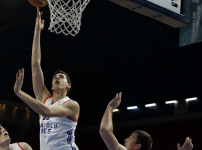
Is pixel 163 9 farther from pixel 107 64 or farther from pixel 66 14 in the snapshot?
pixel 107 64

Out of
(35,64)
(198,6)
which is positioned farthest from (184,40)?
(35,64)

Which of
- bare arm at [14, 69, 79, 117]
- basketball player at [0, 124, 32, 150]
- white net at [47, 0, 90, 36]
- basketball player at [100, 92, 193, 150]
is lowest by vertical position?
basketball player at [0, 124, 32, 150]

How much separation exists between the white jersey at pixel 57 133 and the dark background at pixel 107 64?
271 inches

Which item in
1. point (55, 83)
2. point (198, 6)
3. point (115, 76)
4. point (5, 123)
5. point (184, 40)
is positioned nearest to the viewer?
point (55, 83)

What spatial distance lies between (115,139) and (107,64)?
37.4 feet

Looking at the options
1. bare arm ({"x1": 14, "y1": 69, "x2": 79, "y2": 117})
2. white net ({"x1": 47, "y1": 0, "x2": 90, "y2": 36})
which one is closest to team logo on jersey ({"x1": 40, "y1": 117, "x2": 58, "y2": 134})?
bare arm ({"x1": 14, "y1": 69, "x2": 79, "y2": 117})

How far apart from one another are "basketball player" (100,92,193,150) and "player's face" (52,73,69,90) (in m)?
0.70

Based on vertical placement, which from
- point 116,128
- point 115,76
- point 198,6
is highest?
point 198,6

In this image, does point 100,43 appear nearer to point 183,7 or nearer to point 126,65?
point 126,65

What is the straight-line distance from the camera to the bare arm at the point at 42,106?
3.51 meters

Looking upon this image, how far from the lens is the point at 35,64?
4504 mm

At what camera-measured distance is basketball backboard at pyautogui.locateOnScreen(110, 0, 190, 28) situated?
5332mm

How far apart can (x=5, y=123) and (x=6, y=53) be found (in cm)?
453

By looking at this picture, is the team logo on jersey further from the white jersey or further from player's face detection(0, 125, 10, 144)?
player's face detection(0, 125, 10, 144)
